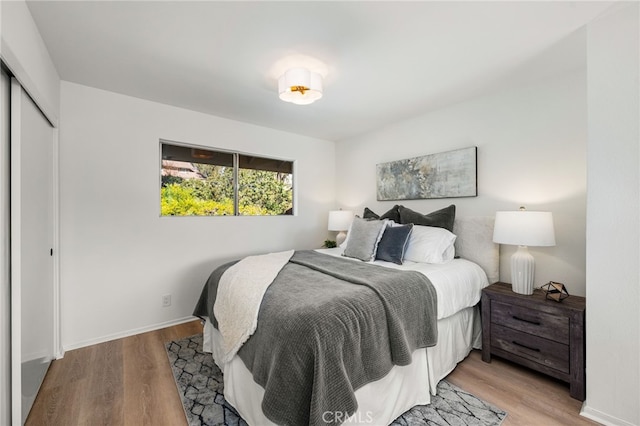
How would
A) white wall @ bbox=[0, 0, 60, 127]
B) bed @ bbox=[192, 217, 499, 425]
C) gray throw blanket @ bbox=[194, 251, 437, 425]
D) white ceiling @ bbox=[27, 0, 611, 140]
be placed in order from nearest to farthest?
gray throw blanket @ bbox=[194, 251, 437, 425]
white wall @ bbox=[0, 0, 60, 127]
bed @ bbox=[192, 217, 499, 425]
white ceiling @ bbox=[27, 0, 611, 140]

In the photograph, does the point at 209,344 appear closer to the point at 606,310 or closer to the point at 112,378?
the point at 112,378

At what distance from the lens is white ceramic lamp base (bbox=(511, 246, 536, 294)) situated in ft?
6.93

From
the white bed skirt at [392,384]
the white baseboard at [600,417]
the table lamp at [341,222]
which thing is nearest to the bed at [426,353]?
the white bed skirt at [392,384]

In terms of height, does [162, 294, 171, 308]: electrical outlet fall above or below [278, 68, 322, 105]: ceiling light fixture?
below

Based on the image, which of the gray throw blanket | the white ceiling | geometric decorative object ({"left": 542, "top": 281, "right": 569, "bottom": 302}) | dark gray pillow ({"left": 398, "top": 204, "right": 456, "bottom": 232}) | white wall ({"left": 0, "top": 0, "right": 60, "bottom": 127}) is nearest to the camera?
the gray throw blanket

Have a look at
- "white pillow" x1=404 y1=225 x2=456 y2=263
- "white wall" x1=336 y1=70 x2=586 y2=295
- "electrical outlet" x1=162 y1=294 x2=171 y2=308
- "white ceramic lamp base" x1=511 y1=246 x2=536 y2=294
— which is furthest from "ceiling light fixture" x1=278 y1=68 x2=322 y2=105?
"electrical outlet" x1=162 y1=294 x2=171 y2=308

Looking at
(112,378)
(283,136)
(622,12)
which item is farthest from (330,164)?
(112,378)

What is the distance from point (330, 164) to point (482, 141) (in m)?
2.24

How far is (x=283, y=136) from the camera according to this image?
12.7 ft

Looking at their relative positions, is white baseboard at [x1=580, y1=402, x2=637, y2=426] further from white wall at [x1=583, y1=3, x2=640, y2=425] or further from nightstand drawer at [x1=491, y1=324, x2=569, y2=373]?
nightstand drawer at [x1=491, y1=324, x2=569, y2=373]

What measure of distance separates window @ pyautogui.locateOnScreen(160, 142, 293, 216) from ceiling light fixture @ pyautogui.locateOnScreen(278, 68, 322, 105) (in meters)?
1.63

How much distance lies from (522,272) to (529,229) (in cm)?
37

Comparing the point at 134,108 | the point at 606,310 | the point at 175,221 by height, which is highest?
the point at 134,108

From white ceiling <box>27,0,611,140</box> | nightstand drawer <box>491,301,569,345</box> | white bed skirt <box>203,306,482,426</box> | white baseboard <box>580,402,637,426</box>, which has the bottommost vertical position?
white baseboard <box>580,402,637,426</box>
